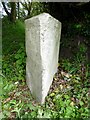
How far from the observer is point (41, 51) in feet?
11.3

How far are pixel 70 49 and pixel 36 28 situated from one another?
1390mm

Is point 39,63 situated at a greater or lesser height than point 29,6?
lesser

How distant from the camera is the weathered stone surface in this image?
11.2ft

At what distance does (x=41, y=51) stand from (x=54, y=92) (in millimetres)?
756

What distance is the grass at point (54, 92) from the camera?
3.43 meters

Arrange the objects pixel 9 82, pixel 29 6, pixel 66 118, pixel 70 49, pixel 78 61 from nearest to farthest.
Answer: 1. pixel 66 118
2. pixel 9 82
3. pixel 78 61
4. pixel 70 49
5. pixel 29 6

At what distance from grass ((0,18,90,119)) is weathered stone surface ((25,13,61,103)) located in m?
0.16

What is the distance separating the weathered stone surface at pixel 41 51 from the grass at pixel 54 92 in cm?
16

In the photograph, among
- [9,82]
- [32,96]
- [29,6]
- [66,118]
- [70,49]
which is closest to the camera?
[66,118]

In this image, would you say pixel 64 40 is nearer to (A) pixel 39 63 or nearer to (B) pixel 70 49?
(B) pixel 70 49

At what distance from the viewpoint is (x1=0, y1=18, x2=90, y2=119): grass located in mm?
3434

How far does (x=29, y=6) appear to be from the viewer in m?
8.91

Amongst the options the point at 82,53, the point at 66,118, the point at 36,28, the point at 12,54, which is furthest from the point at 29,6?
the point at 66,118

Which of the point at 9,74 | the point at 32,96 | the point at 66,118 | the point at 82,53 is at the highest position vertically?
the point at 82,53
